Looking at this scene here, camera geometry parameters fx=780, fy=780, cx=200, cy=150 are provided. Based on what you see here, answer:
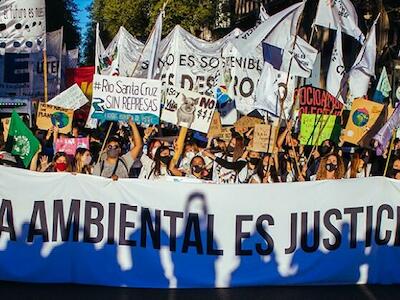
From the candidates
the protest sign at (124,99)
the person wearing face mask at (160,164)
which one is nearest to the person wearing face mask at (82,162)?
the protest sign at (124,99)

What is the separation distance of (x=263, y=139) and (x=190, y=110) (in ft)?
4.25

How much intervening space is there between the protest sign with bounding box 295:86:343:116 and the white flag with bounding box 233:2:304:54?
0.90 m

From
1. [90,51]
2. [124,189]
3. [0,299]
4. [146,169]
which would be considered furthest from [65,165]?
[90,51]

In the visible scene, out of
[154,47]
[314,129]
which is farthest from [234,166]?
[154,47]

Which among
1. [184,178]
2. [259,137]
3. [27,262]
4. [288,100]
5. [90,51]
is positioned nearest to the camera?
[27,262]

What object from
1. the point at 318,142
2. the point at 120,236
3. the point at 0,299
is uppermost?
the point at 318,142

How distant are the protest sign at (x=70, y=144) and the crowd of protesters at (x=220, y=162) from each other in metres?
0.53

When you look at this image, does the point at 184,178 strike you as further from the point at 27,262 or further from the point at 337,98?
the point at 337,98

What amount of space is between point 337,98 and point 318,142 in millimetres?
789

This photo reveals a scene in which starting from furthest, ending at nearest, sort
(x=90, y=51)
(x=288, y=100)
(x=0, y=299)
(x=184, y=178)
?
(x=90, y=51), (x=288, y=100), (x=184, y=178), (x=0, y=299)

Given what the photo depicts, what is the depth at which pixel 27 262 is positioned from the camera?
761 centimetres

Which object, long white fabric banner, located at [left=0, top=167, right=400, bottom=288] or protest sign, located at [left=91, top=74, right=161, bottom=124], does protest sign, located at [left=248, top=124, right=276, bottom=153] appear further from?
long white fabric banner, located at [left=0, top=167, right=400, bottom=288]

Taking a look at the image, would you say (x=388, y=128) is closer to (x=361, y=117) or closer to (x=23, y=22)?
(x=361, y=117)

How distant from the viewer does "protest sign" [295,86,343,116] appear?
11297mm
